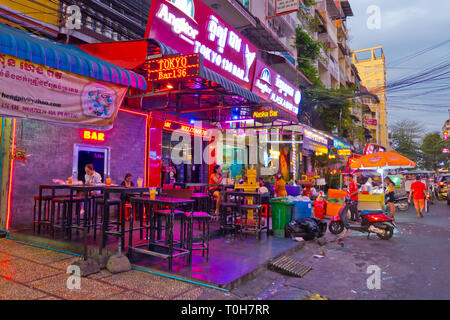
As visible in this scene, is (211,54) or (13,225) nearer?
(13,225)

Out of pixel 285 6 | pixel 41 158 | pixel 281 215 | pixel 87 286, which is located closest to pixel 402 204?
pixel 281 215

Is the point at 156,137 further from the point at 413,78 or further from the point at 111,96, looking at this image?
the point at 413,78

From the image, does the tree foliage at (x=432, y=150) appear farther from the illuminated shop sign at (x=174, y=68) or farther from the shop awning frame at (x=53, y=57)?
the shop awning frame at (x=53, y=57)

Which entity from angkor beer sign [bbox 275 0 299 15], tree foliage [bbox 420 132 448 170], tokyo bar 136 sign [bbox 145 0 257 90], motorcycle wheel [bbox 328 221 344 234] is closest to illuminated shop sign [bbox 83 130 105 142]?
tokyo bar 136 sign [bbox 145 0 257 90]

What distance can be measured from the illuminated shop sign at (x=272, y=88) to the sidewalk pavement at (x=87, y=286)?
10.3m

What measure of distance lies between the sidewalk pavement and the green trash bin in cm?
436

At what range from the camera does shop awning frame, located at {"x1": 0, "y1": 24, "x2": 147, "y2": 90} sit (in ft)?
15.7

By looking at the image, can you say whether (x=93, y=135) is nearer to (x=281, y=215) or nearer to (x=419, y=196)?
(x=281, y=215)

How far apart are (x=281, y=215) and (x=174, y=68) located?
4.96 m

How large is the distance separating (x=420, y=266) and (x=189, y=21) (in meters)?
9.64

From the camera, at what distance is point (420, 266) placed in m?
6.33

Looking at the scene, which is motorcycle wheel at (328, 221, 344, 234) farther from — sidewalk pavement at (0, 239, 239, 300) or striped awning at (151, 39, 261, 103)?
sidewalk pavement at (0, 239, 239, 300)

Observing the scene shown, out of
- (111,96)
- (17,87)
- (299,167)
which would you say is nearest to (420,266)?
(111,96)

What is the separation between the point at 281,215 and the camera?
849 centimetres
